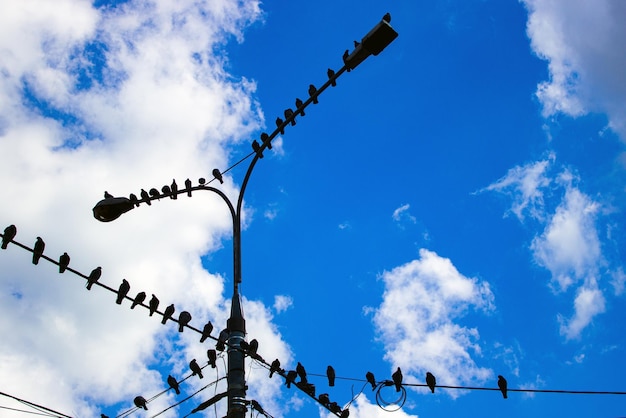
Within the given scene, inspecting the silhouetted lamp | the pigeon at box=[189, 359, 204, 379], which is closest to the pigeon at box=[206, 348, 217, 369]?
the pigeon at box=[189, 359, 204, 379]

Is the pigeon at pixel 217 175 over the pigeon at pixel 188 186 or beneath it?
over

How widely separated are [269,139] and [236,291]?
2.35m

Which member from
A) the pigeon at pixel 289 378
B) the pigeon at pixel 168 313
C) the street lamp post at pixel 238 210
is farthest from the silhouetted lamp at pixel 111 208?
the pigeon at pixel 289 378

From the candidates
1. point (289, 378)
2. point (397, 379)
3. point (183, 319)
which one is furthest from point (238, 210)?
point (397, 379)

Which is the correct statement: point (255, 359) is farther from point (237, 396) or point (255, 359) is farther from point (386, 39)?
point (386, 39)

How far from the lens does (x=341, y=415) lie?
823 centimetres

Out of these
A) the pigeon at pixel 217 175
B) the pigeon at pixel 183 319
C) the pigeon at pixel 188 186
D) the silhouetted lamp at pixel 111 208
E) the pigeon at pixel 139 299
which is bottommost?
the pigeon at pixel 183 319

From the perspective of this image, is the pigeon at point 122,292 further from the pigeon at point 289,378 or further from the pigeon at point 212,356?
the pigeon at point 289,378

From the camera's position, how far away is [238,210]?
8031mm

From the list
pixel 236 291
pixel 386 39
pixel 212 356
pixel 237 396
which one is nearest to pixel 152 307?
pixel 212 356

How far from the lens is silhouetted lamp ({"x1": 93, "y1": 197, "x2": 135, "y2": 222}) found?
8.28m

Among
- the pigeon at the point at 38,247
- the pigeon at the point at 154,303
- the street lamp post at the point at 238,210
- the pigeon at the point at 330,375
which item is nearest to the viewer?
the street lamp post at the point at 238,210

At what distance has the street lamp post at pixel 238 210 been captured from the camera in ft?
21.1

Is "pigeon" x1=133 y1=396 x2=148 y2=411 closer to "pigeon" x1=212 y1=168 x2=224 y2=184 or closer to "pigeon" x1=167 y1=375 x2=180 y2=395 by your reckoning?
"pigeon" x1=167 y1=375 x2=180 y2=395
